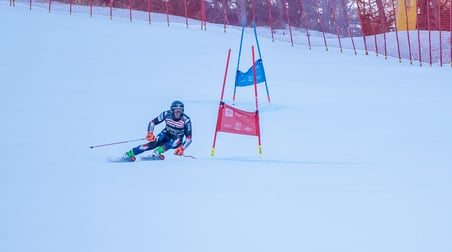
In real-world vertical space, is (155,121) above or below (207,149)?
above

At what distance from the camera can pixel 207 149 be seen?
855 cm

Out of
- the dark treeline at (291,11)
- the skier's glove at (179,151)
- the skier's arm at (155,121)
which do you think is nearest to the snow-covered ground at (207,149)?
the skier's glove at (179,151)

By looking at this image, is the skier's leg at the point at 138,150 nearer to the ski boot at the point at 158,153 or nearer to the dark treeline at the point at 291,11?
the ski boot at the point at 158,153

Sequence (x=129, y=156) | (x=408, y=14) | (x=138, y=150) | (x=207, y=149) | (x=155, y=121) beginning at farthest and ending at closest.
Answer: (x=408, y=14) → (x=207, y=149) → (x=155, y=121) → (x=138, y=150) → (x=129, y=156)

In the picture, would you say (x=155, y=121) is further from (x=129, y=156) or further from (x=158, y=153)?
(x=129, y=156)

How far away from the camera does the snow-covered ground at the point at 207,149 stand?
4.51m

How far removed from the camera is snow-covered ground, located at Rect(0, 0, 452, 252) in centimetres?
451

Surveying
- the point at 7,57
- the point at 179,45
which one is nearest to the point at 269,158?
the point at 7,57

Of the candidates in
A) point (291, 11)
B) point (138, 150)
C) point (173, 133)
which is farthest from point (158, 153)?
point (291, 11)

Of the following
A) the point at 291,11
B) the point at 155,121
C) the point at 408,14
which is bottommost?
the point at 155,121

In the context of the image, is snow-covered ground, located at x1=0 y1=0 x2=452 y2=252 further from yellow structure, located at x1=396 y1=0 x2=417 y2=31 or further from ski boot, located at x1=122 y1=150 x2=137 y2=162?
yellow structure, located at x1=396 y1=0 x2=417 y2=31

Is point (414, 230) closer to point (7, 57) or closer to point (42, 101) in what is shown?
point (42, 101)

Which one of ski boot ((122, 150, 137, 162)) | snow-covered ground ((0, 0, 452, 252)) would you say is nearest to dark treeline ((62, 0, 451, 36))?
snow-covered ground ((0, 0, 452, 252))

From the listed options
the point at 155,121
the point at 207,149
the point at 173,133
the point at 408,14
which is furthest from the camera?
the point at 408,14
